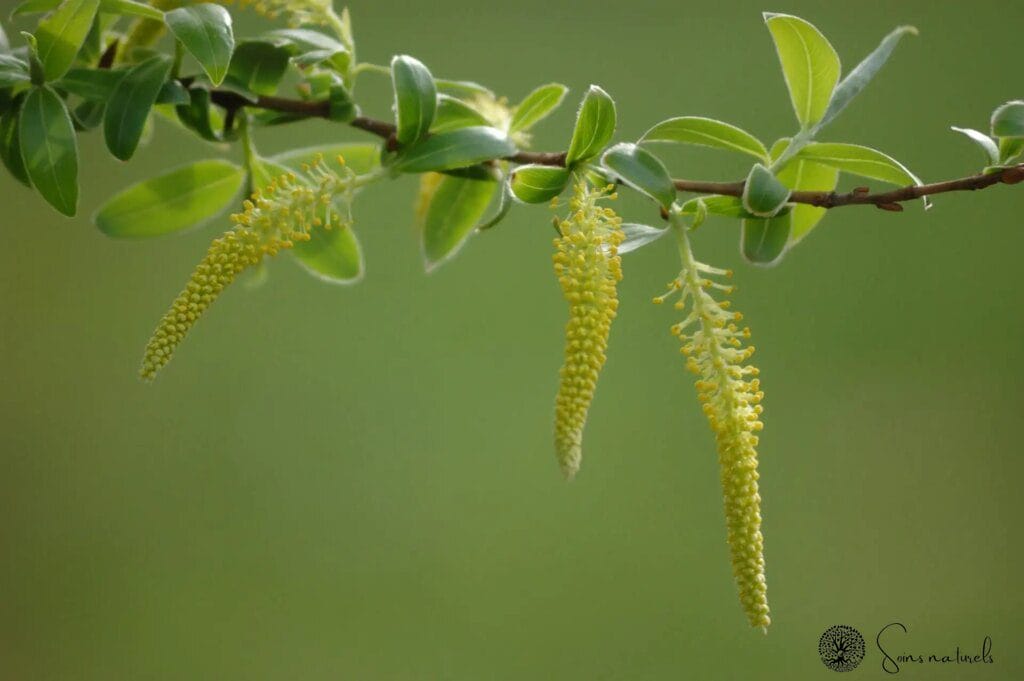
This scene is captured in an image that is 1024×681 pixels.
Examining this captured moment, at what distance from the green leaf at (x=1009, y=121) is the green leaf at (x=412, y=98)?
274mm

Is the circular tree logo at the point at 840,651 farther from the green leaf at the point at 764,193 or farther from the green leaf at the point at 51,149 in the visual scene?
the green leaf at the point at 51,149

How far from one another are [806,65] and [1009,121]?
0.10 meters

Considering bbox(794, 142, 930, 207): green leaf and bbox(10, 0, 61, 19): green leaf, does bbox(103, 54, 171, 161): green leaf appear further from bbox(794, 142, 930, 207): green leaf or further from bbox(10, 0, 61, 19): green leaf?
bbox(794, 142, 930, 207): green leaf

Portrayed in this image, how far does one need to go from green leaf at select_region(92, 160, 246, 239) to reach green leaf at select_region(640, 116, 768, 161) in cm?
29

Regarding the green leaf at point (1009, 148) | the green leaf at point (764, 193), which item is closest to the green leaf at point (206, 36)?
the green leaf at point (764, 193)

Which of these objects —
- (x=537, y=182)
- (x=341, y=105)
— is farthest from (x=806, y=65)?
(x=341, y=105)

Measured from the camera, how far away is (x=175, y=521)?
2.06m

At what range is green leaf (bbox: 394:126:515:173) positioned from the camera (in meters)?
0.54

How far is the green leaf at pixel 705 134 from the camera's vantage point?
1.76ft

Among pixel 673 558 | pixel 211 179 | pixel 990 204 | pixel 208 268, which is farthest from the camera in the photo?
pixel 990 204

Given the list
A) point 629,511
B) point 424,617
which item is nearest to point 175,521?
point 424,617

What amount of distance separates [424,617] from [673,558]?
1.58ft

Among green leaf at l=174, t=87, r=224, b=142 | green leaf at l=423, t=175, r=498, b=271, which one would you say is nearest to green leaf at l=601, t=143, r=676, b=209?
green leaf at l=423, t=175, r=498, b=271

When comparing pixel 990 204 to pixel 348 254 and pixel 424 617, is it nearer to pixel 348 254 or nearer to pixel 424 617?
pixel 424 617
